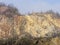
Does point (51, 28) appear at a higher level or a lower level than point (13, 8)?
lower

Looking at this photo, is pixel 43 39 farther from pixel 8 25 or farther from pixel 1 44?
pixel 8 25

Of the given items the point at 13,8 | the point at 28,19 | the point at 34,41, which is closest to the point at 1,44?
the point at 34,41

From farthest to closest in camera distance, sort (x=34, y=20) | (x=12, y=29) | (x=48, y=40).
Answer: (x=34, y=20) → (x=12, y=29) → (x=48, y=40)

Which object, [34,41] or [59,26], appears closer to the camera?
[34,41]

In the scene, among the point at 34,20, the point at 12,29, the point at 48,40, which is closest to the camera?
the point at 48,40

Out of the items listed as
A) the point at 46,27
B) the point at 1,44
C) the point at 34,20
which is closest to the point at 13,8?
the point at 34,20

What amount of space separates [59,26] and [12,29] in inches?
276

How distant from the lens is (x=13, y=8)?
39.3 m

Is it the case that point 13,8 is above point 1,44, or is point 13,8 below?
above

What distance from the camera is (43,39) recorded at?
18.7m

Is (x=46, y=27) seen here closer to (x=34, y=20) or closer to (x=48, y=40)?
(x=34, y=20)

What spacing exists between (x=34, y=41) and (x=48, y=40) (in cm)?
104

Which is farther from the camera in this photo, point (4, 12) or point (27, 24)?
point (4, 12)

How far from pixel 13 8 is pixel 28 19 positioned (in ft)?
12.7
